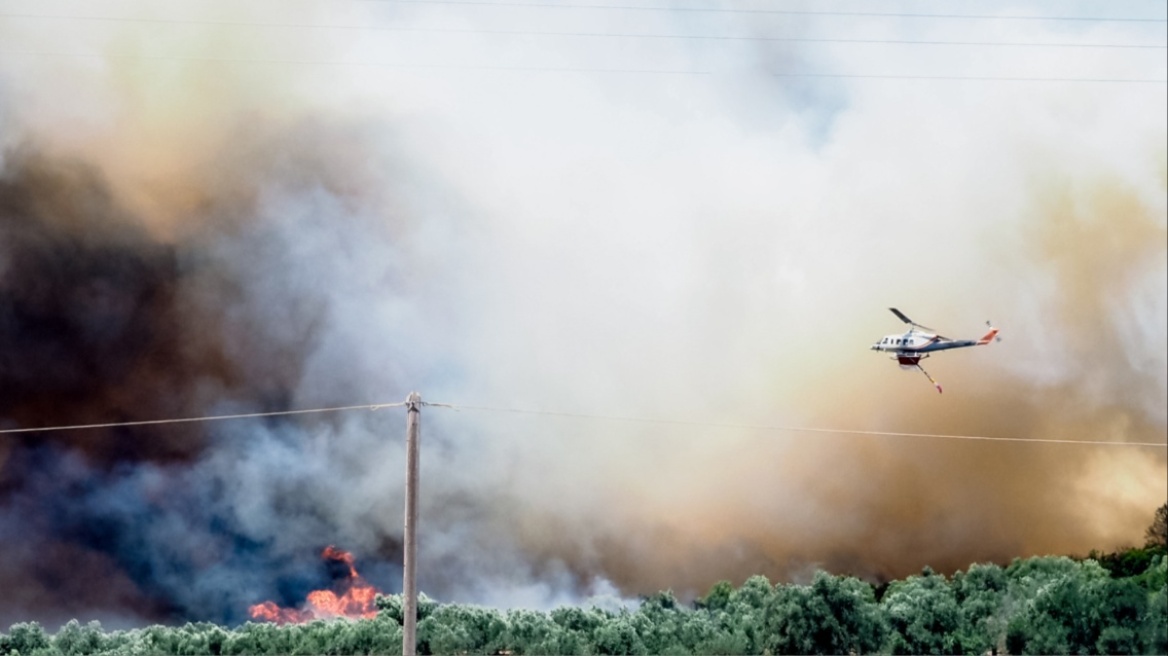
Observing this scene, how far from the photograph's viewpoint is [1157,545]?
48.9ft

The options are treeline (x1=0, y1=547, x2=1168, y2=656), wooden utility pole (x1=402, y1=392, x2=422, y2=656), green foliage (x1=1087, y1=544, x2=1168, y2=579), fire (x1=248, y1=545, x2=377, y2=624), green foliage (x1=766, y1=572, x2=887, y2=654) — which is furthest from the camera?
green foliage (x1=1087, y1=544, x2=1168, y2=579)

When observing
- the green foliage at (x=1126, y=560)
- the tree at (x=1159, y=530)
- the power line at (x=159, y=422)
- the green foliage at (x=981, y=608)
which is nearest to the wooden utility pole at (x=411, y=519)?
the power line at (x=159, y=422)

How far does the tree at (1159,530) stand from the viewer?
1492 cm

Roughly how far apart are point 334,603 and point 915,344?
285 inches

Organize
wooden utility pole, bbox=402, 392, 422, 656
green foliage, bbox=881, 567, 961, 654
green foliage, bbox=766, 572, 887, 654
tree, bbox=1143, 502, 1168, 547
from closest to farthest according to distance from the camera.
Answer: wooden utility pole, bbox=402, 392, 422, 656
green foliage, bbox=766, 572, 887, 654
green foliage, bbox=881, 567, 961, 654
tree, bbox=1143, 502, 1168, 547

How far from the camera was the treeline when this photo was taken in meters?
12.8

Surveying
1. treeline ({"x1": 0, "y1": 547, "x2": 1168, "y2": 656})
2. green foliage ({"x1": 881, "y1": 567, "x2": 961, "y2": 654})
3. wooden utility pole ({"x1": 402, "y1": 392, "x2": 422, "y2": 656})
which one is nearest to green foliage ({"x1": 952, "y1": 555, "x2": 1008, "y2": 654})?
treeline ({"x1": 0, "y1": 547, "x2": 1168, "y2": 656})

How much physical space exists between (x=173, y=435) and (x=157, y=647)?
2254 mm

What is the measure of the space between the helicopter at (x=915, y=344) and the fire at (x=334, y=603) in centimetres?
647

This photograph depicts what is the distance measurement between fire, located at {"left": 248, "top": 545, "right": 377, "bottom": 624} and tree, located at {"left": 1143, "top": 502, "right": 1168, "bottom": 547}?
31.6ft

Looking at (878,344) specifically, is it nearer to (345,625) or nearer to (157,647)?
(345,625)

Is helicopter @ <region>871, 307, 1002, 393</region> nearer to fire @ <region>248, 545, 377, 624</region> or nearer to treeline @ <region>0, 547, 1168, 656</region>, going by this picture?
treeline @ <region>0, 547, 1168, 656</region>

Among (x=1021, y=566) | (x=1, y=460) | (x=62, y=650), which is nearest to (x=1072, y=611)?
(x=1021, y=566)

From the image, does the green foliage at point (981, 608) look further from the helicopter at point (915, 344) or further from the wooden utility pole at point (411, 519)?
the wooden utility pole at point (411, 519)
